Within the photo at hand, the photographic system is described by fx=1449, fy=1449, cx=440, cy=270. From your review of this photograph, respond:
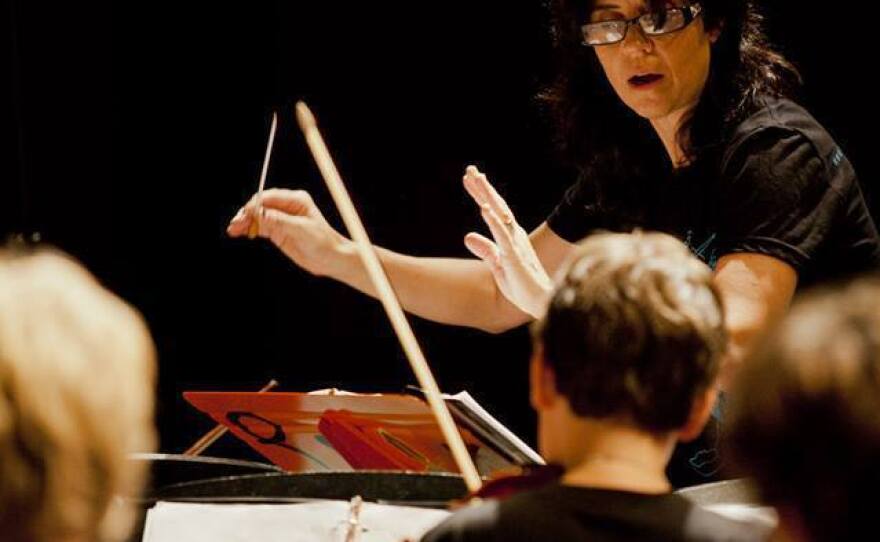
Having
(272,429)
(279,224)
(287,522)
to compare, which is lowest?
(272,429)

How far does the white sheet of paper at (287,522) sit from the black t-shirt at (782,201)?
2.61ft

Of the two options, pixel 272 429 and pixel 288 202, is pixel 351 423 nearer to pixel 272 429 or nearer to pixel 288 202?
pixel 272 429

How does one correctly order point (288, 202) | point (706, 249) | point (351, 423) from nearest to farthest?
point (351, 423), point (706, 249), point (288, 202)

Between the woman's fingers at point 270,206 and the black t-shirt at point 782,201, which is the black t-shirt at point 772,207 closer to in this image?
the black t-shirt at point 782,201

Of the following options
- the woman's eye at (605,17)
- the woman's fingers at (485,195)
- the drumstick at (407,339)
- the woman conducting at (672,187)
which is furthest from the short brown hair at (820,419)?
the woman's eye at (605,17)

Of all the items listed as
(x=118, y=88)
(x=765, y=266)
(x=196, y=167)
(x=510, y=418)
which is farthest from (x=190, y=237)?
(x=765, y=266)

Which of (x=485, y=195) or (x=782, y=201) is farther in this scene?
(x=485, y=195)

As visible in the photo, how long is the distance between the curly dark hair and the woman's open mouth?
0.09 m

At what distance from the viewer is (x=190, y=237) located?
150 inches

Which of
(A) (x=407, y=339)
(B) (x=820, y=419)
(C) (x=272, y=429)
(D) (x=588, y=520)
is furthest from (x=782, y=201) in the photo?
(B) (x=820, y=419)

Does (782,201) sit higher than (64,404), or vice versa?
(64,404)

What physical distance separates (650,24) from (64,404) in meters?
1.69

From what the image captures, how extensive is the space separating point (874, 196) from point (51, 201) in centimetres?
205

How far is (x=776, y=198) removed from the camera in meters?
2.35
